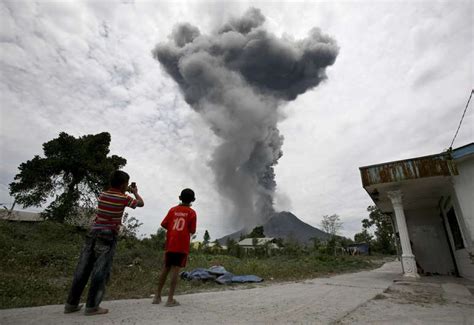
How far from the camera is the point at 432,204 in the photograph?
9641 mm

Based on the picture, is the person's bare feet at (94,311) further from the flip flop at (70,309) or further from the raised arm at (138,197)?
the raised arm at (138,197)

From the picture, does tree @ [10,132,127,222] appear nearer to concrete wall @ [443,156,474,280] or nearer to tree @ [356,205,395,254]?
concrete wall @ [443,156,474,280]

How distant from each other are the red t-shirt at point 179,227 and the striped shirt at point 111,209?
517mm

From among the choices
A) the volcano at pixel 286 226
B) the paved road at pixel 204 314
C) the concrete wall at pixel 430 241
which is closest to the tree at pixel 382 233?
the concrete wall at pixel 430 241

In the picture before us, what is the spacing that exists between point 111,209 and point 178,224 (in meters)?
0.73

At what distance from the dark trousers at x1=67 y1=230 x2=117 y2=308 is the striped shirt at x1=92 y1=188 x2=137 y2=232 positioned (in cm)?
7

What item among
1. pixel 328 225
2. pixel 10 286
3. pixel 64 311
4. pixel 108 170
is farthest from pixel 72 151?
pixel 328 225

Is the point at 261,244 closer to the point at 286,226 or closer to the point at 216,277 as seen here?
the point at 216,277

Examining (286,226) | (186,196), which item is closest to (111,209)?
(186,196)

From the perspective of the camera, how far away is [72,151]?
Answer: 19.5 meters

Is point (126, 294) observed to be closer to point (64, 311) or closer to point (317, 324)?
point (64, 311)

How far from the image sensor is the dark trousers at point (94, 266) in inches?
91.4

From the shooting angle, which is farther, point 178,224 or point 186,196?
point 186,196

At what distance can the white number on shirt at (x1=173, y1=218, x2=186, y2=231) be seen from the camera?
9.50 feet
